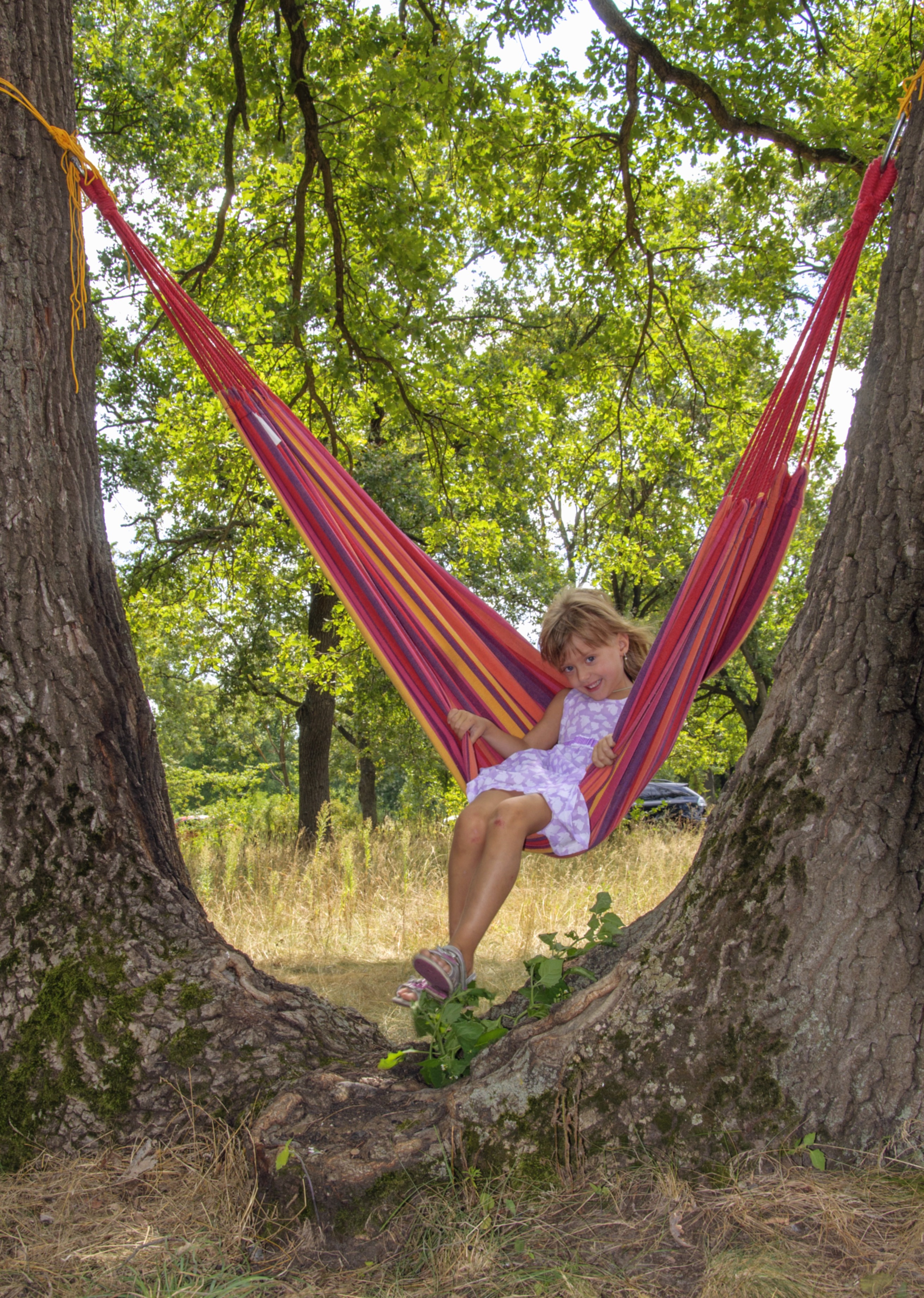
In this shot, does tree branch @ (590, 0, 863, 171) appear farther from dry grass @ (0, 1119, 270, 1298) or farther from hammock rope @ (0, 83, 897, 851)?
dry grass @ (0, 1119, 270, 1298)

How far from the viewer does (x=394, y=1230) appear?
1.19 metres

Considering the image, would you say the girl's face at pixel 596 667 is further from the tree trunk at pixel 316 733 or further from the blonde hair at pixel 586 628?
the tree trunk at pixel 316 733

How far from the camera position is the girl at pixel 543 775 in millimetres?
1609

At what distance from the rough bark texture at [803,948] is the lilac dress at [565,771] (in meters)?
0.46

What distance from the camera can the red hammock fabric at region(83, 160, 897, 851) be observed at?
176 cm

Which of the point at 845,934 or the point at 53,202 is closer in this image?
the point at 845,934

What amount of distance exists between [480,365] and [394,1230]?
5.91m

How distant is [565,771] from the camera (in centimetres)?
202

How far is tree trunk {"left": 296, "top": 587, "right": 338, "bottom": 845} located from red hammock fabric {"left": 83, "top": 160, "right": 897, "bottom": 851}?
16.2 feet

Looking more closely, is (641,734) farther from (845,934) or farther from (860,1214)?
(860,1214)

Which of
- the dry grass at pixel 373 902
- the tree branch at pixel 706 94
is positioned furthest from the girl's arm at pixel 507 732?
the tree branch at pixel 706 94

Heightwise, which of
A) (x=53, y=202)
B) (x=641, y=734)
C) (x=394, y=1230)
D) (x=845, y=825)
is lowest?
(x=394, y=1230)

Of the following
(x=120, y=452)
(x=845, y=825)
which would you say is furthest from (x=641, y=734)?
(x=120, y=452)

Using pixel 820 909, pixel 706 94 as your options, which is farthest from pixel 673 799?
pixel 820 909
